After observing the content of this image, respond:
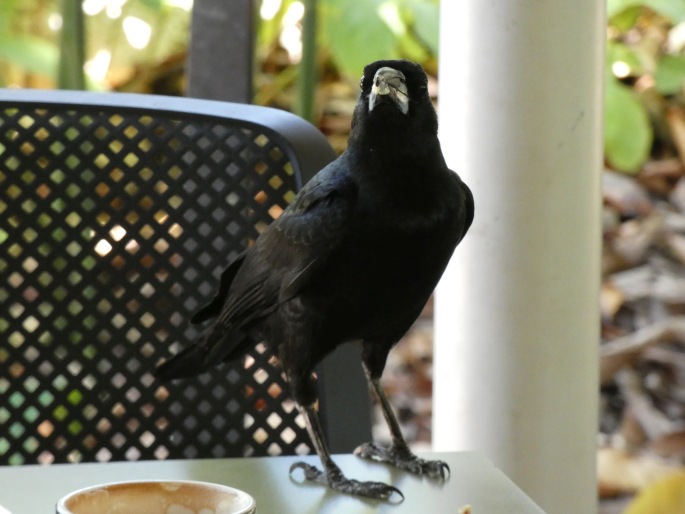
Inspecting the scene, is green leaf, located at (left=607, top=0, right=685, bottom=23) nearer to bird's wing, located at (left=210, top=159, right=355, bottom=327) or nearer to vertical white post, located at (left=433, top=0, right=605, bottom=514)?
vertical white post, located at (left=433, top=0, right=605, bottom=514)

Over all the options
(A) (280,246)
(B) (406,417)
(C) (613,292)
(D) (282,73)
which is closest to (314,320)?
(A) (280,246)

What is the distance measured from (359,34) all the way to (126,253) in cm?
133

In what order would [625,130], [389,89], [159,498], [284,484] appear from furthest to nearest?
[625,130] < [284,484] < [389,89] < [159,498]

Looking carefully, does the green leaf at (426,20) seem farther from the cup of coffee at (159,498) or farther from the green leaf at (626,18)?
the cup of coffee at (159,498)

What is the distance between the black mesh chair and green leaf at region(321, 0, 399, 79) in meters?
1.21

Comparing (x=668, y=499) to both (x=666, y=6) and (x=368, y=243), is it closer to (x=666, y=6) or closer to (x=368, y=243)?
(x=368, y=243)

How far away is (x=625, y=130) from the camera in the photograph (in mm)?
2977

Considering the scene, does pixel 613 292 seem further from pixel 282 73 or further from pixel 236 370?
pixel 236 370

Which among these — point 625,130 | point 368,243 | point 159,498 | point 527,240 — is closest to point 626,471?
point 625,130

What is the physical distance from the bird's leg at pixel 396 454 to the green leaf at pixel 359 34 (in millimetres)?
1542

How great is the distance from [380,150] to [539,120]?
1.78ft

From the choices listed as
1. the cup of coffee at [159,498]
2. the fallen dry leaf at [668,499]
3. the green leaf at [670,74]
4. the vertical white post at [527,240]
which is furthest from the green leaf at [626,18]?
the cup of coffee at [159,498]

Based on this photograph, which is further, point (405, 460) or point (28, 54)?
point (28, 54)

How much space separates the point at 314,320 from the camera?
3.34ft
